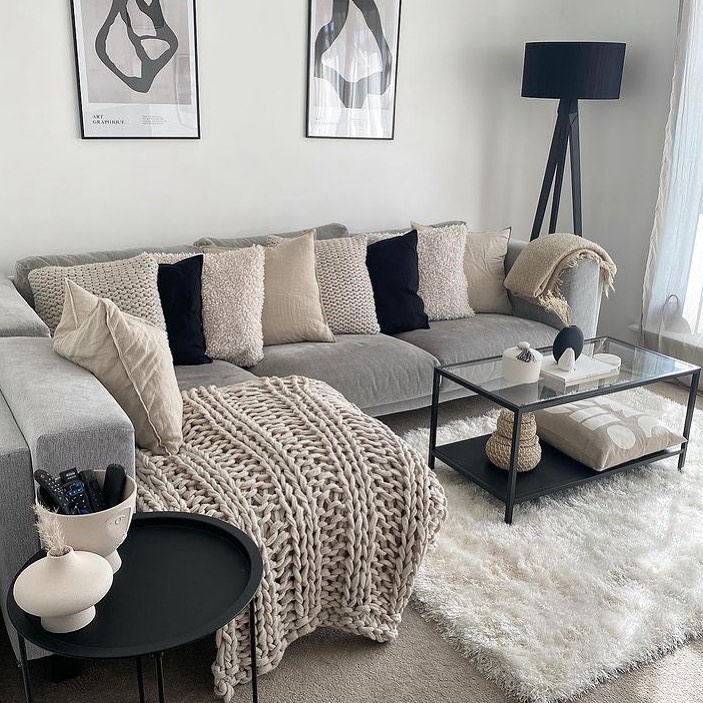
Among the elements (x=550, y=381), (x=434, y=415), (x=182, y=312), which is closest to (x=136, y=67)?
(x=182, y=312)

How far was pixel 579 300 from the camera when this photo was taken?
3.62 metres

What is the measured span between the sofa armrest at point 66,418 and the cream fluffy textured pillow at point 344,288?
1.49 metres

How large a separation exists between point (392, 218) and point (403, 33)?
947 mm

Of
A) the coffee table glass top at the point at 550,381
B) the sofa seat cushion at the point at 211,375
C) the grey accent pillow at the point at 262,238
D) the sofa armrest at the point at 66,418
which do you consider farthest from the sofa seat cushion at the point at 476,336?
the sofa armrest at the point at 66,418

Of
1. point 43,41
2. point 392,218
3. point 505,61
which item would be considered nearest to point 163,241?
point 43,41

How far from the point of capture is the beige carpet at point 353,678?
183cm

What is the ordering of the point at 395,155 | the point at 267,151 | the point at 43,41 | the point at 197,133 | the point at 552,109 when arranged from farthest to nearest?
the point at 552,109
the point at 395,155
the point at 267,151
the point at 197,133
the point at 43,41

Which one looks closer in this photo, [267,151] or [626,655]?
[626,655]

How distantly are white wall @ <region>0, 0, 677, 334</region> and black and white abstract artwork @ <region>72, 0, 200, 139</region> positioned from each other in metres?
0.06

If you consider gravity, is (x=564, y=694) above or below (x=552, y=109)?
below

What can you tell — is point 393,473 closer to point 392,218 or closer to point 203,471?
point 203,471

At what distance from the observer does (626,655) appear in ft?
6.50

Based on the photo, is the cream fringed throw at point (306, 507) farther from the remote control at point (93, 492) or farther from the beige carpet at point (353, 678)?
the remote control at point (93, 492)

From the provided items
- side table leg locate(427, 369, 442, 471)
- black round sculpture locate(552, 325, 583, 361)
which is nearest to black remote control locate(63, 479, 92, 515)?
side table leg locate(427, 369, 442, 471)
